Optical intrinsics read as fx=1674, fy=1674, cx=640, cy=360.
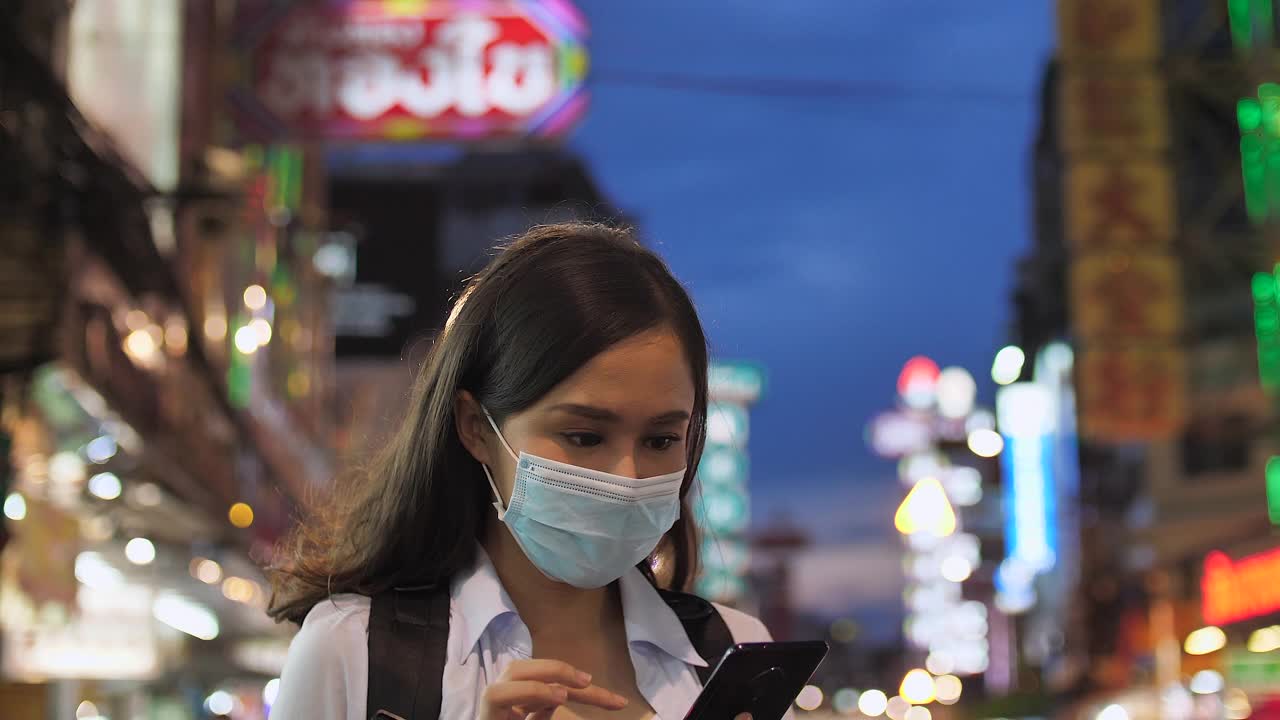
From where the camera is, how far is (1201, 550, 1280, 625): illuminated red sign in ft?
63.6

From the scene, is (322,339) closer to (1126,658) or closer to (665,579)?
(1126,658)

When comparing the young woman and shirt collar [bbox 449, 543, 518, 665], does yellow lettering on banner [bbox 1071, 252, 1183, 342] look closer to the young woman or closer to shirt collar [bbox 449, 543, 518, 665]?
the young woman

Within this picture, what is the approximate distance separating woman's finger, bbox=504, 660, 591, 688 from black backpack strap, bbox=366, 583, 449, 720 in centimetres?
19

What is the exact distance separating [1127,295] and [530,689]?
15.8 meters

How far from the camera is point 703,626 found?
2.73 metres

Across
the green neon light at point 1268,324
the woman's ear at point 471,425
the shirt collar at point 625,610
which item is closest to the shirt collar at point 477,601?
the shirt collar at point 625,610

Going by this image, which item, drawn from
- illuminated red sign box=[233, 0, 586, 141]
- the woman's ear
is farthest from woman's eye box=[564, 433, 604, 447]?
illuminated red sign box=[233, 0, 586, 141]

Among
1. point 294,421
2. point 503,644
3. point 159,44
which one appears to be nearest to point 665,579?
point 503,644

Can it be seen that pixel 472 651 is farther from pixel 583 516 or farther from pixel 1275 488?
pixel 1275 488

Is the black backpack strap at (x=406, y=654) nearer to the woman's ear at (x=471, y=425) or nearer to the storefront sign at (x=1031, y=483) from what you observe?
the woman's ear at (x=471, y=425)

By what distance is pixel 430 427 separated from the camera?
8.39 ft

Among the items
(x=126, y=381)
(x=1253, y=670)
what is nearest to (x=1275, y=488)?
(x=1253, y=670)

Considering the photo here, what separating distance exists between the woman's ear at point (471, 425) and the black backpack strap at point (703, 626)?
42 centimetres

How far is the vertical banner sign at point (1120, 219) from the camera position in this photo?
1655 cm
